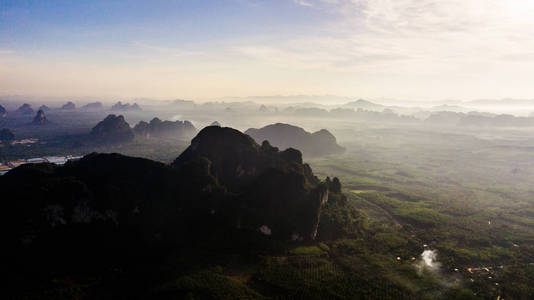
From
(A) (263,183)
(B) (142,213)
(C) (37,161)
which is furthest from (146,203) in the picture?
(C) (37,161)

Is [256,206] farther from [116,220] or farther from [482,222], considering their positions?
[482,222]

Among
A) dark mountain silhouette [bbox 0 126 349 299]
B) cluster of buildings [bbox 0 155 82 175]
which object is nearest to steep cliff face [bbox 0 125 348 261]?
dark mountain silhouette [bbox 0 126 349 299]

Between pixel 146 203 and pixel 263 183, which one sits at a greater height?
pixel 263 183

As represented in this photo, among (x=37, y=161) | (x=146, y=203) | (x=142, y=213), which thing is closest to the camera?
(x=142, y=213)

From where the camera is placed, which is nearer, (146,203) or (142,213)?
(142,213)

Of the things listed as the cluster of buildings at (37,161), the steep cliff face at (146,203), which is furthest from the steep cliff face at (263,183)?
the cluster of buildings at (37,161)

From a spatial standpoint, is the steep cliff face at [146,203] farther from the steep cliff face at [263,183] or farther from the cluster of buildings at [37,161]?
the cluster of buildings at [37,161]

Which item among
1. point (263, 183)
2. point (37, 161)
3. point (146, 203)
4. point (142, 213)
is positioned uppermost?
point (263, 183)

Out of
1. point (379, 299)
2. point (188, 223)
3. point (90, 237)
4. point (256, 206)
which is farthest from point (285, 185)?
point (90, 237)

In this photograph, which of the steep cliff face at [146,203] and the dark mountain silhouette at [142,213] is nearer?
the dark mountain silhouette at [142,213]

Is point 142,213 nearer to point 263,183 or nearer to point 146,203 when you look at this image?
point 146,203

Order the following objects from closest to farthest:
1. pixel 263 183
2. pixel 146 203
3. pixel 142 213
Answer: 1. pixel 142 213
2. pixel 146 203
3. pixel 263 183
